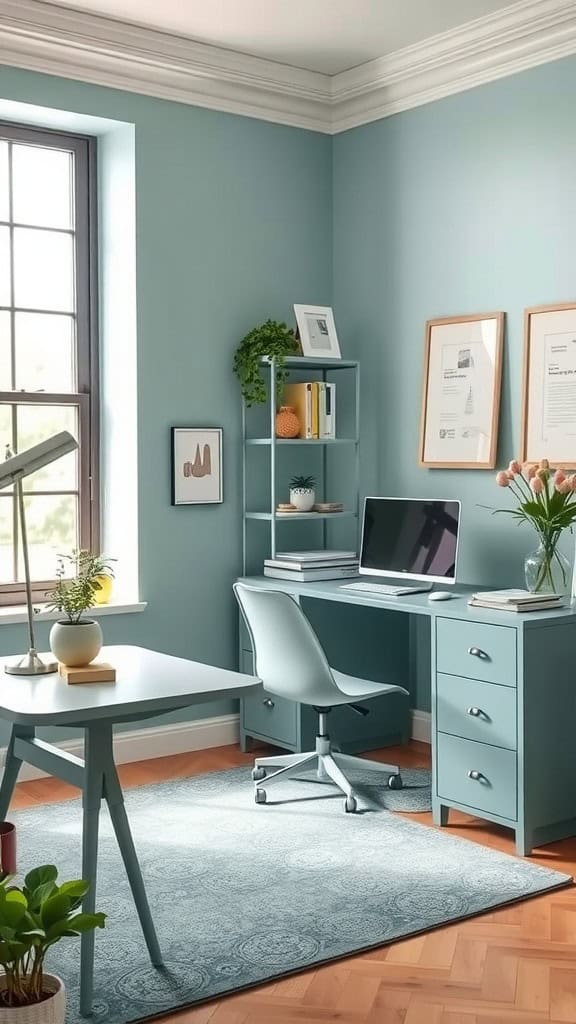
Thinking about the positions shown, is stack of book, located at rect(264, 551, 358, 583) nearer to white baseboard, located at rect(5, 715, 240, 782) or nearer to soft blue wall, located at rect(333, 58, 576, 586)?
soft blue wall, located at rect(333, 58, 576, 586)

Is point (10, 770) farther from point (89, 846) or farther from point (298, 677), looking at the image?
point (298, 677)

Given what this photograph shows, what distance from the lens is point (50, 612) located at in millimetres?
4648

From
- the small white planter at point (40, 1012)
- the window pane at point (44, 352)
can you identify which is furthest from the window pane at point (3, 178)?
the small white planter at point (40, 1012)

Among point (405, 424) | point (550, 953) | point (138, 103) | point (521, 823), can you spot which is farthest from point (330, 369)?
point (550, 953)

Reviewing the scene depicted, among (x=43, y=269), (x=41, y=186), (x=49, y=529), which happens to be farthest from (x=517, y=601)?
(x=41, y=186)

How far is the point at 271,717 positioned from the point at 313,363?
158 centimetres

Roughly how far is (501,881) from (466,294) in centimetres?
246

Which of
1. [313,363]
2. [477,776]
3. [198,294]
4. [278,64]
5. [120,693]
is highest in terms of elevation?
[278,64]

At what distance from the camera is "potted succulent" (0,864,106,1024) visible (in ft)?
7.16

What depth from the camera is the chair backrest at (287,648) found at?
4.06 metres

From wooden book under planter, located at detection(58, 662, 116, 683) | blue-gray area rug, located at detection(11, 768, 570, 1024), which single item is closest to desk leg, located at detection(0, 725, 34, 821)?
wooden book under planter, located at detection(58, 662, 116, 683)

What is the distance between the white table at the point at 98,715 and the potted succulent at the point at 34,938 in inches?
16.2

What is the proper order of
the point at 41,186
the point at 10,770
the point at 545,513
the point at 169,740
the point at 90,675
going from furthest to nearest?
the point at 169,740 → the point at 41,186 → the point at 545,513 → the point at 10,770 → the point at 90,675

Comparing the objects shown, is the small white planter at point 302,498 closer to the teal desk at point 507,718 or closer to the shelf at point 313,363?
the shelf at point 313,363
